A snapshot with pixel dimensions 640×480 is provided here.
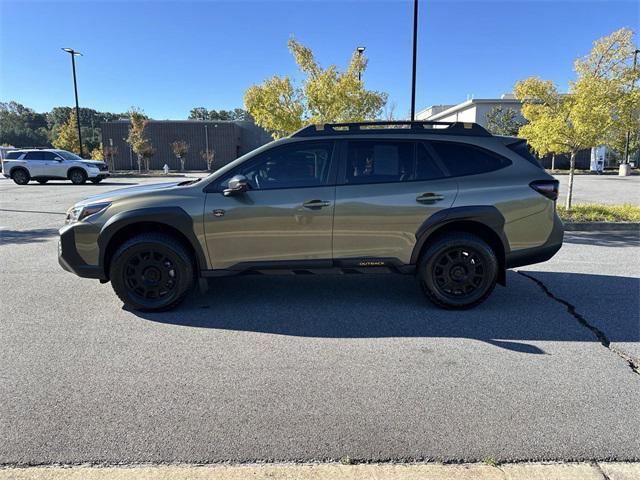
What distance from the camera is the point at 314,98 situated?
39.4ft

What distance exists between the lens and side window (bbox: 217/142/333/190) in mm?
4250

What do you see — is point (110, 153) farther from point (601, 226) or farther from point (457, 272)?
point (457, 272)

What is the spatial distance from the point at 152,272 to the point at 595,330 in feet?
14.1

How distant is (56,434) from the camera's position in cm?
248

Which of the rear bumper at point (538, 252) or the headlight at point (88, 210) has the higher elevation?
the headlight at point (88, 210)

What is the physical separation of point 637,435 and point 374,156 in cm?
302

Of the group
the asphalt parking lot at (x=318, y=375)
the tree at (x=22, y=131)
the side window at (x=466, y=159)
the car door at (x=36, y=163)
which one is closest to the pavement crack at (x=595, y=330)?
the asphalt parking lot at (x=318, y=375)

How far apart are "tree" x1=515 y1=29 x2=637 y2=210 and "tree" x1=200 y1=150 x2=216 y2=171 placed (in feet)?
123

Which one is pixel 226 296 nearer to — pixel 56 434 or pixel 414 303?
pixel 414 303

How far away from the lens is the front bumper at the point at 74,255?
166 inches

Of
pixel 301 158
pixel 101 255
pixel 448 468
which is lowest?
pixel 448 468

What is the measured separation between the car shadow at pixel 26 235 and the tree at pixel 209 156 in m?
35.5

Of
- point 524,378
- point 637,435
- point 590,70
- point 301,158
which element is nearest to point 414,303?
point 524,378

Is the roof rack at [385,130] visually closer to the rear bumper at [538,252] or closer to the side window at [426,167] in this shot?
the side window at [426,167]
